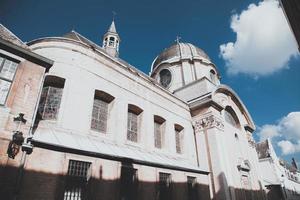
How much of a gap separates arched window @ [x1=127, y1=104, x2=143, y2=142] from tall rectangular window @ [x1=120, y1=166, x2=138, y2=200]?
7.49 ft

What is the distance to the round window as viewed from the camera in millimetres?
21938

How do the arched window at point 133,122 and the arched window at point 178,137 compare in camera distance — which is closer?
the arched window at point 133,122

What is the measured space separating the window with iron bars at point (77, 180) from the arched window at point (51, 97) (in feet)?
8.15

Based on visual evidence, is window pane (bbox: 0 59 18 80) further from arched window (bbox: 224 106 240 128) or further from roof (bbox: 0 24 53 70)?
arched window (bbox: 224 106 240 128)

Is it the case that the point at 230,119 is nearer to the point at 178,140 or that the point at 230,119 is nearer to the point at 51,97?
the point at 178,140

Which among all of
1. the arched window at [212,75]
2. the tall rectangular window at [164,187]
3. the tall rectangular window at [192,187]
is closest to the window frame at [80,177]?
the tall rectangular window at [164,187]

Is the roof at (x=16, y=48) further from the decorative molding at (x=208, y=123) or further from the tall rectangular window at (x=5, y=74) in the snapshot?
the decorative molding at (x=208, y=123)

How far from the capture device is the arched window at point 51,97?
845 centimetres

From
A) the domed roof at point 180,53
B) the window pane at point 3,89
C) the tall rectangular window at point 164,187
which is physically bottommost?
the tall rectangular window at point 164,187

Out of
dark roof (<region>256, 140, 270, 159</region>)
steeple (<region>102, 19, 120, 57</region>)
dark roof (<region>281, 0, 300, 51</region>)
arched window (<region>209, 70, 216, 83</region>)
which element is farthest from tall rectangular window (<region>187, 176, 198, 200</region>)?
dark roof (<region>256, 140, 270, 159</region>)

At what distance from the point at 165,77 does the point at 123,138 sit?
1372 centimetres

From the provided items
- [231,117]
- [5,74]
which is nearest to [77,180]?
[5,74]


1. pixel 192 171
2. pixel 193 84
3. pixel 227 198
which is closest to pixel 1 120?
pixel 192 171

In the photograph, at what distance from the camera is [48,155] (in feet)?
21.0
